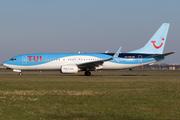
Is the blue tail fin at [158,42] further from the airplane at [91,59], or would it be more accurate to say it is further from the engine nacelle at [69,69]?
the engine nacelle at [69,69]

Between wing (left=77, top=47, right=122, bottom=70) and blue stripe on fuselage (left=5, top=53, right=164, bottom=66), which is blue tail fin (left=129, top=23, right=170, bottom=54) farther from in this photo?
wing (left=77, top=47, right=122, bottom=70)

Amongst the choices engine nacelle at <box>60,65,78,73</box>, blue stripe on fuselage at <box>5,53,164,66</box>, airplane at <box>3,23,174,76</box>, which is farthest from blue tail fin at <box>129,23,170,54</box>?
engine nacelle at <box>60,65,78,73</box>

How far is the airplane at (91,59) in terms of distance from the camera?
125 feet

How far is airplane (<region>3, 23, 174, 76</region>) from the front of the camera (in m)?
38.2

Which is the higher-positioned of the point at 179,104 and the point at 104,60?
the point at 104,60

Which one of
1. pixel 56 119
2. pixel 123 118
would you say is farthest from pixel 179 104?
pixel 56 119

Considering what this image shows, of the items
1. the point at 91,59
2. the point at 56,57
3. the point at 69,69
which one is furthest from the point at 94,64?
the point at 56,57

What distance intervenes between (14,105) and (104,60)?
2573cm

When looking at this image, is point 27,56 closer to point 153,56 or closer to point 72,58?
point 72,58

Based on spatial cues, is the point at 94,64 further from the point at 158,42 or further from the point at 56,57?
the point at 158,42

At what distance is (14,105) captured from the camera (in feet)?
36.0

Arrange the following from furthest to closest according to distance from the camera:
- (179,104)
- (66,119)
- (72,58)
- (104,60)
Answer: (72,58), (104,60), (179,104), (66,119)

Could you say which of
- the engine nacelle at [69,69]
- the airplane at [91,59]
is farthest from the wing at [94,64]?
the engine nacelle at [69,69]

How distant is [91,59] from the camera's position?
128 feet
